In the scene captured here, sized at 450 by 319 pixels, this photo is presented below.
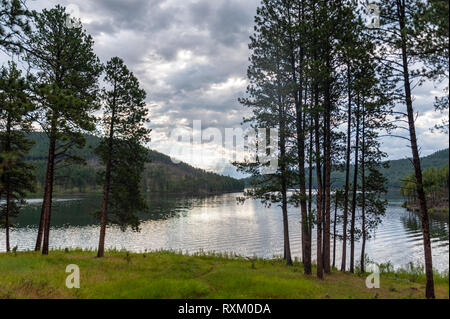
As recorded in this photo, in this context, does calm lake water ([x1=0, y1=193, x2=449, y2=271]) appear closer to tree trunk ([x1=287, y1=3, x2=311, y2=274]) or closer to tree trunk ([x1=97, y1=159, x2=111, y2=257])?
tree trunk ([x1=97, y1=159, x2=111, y2=257])

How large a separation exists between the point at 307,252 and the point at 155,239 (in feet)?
112

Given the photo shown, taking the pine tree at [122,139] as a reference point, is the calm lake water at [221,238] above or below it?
below

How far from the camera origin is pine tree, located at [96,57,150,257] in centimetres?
2123

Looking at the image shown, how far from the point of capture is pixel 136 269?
17.0 m

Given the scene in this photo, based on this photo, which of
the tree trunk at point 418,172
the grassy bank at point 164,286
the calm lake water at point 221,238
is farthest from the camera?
the calm lake water at point 221,238

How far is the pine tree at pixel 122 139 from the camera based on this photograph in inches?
836

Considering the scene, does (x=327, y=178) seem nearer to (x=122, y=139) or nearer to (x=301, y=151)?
(x=301, y=151)

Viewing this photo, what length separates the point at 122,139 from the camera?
21562mm

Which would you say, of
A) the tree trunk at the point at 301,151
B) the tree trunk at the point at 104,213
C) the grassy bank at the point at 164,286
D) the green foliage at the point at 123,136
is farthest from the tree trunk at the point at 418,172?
the tree trunk at the point at 104,213

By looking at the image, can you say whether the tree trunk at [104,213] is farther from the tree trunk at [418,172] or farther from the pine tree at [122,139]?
the tree trunk at [418,172]

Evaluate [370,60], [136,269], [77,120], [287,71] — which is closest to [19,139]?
[136,269]

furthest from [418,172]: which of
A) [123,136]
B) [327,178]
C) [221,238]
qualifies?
[221,238]

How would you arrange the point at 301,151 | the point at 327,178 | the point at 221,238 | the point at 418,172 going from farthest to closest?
the point at 221,238 < the point at 301,151 < the point at 327,178 < the point at 418,172
